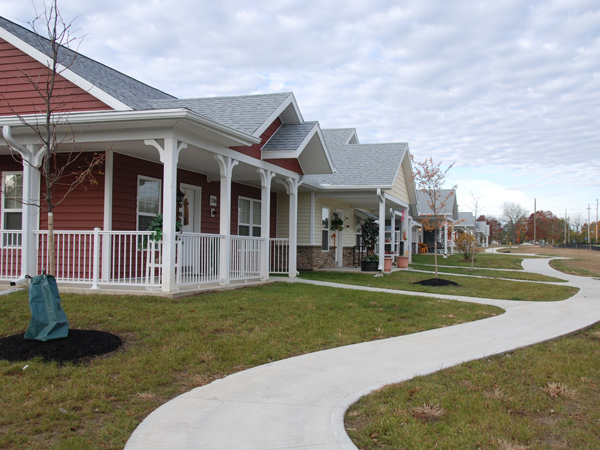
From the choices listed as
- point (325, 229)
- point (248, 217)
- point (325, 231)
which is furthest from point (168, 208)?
point (325, 231)

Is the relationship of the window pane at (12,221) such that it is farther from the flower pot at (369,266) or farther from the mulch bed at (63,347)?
the flower pot at (369,266)

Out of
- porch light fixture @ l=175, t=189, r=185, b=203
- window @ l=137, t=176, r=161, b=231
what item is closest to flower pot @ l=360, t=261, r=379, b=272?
porch light fixture @ l=175, t=189, r=185, b=203

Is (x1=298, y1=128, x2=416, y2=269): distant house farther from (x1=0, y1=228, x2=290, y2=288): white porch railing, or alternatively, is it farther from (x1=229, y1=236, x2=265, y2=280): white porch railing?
(x1=0, y1=228, x2=290, y2=288): white porch railing

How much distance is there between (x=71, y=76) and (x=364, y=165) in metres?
11.2

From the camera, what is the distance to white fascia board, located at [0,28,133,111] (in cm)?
1035

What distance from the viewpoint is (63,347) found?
5.89 m

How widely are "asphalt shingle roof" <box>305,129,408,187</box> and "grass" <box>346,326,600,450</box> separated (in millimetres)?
11971

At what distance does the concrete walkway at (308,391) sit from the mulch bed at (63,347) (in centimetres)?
167

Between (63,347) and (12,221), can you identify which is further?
(12,221)

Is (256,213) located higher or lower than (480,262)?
higher

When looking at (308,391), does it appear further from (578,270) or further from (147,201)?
(578,270)

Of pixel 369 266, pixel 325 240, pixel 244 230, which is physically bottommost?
pixel 369 266

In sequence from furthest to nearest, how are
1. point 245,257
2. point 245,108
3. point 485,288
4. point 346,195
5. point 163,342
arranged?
point 346,195 → point 485,288 → point 245,108 → point 245,257 → point 163,342

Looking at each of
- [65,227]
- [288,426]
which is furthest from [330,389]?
[65,227]
